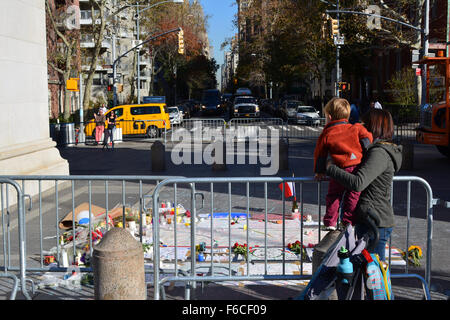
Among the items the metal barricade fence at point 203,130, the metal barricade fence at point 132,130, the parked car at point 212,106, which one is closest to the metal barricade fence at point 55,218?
the metal barricade fence at point 203,130

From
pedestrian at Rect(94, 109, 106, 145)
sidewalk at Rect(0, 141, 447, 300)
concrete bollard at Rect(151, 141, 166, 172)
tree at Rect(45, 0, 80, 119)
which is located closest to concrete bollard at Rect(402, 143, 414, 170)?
sidewalk at Rect(0, 141, 447, 300)

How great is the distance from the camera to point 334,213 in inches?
216

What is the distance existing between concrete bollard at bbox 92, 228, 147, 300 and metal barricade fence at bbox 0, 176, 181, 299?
56 cm

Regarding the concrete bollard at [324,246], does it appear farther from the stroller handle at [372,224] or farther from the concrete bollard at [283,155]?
the concrete bollard at [283,155]

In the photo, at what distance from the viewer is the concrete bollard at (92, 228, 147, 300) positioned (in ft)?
16.9

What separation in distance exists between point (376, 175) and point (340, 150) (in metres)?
0.67

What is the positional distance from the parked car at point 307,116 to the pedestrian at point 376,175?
89.7 feet

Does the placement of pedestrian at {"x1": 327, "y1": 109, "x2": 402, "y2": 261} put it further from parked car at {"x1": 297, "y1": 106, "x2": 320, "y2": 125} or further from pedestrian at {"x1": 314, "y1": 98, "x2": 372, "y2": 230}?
parked car at {"x1": 297, "y1": 106, "x2": 320, "y2": 125}

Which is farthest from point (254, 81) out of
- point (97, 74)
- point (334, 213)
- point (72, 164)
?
point (334, 213)

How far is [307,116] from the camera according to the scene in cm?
3631

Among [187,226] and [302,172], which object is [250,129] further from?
[187,226]

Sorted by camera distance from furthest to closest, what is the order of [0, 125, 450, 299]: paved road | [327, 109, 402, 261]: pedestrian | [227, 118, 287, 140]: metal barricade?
[227, 118, 287, 140]: metal barricade < [0, 125, 450, 299]: paved road < [327, 109, 402, 261]: pedestrian
